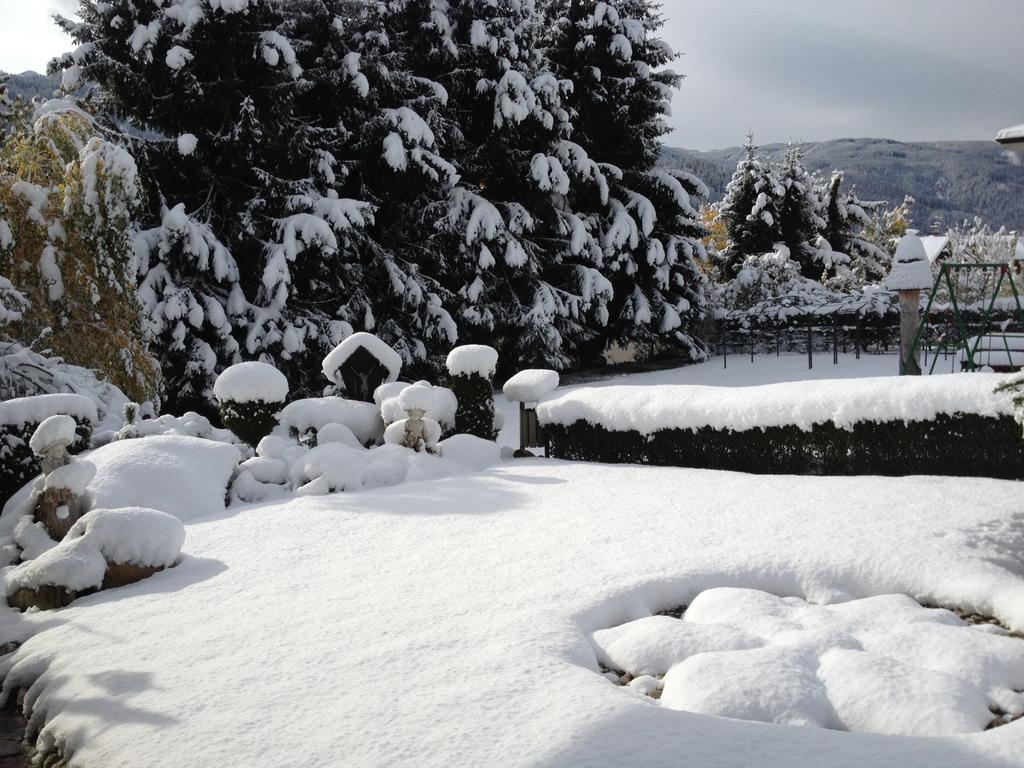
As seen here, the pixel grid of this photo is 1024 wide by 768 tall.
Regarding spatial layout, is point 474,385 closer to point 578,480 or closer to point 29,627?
point 578,480

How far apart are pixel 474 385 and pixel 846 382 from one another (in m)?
4.81

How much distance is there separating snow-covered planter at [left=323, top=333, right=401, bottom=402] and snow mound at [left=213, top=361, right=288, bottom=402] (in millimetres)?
1094

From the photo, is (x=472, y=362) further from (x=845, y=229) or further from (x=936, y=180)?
(x=936, y=180)

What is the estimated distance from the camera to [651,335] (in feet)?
68.7

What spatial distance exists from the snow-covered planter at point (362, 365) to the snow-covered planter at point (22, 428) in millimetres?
3613

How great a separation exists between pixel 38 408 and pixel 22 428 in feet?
0.81

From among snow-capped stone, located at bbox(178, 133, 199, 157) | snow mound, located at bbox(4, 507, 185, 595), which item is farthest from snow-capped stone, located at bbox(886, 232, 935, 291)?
snow-capped stone, located at bbox(178, 133, 199, 157)

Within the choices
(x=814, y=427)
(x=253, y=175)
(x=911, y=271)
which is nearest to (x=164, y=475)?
(x=814, y=427)

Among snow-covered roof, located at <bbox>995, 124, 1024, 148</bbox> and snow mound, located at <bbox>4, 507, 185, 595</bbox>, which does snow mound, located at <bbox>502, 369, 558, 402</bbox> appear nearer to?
snow mound, located at <bbox>4, 507, 185, 595</bbox>

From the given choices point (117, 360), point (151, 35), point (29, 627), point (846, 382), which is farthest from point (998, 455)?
point (151, 35)

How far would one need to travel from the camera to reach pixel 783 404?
302 inches

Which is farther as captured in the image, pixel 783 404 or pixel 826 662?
pixel 783 404

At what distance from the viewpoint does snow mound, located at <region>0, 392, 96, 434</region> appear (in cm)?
805

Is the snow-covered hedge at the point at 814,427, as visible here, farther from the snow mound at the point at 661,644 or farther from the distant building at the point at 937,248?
the distant building at the point at 937,248
